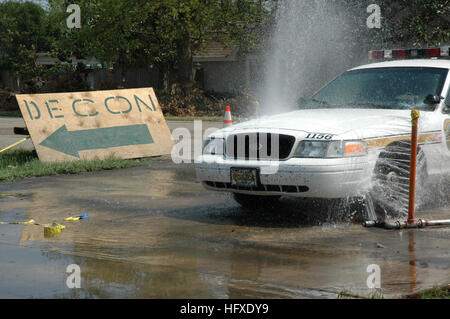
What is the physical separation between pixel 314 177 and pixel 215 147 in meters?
1.27

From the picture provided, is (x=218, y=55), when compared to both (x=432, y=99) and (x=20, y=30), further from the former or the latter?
(x=432, y=99)

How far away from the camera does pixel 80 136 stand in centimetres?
1167

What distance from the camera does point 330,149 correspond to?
684 cm

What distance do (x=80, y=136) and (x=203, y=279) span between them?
7029 millimetres

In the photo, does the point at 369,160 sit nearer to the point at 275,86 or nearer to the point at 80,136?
the point at 80,136

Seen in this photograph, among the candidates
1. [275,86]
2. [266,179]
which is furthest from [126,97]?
[275,86]

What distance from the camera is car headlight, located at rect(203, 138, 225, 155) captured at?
24.6 feet

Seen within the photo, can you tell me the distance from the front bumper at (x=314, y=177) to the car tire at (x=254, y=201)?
804mm

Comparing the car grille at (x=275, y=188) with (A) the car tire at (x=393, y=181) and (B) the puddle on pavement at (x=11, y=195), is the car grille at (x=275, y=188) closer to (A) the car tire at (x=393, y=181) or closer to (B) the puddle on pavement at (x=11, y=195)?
(A) the car tire at (x=393, y=181)

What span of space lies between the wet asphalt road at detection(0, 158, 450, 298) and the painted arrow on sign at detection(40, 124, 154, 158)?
2.23 m

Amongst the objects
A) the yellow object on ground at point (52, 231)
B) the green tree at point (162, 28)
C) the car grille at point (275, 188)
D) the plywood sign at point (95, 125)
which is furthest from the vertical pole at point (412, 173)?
the green tree at point (162, 28)

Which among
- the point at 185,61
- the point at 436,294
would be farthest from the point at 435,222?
the point at 185,61

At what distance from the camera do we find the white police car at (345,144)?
270 inches

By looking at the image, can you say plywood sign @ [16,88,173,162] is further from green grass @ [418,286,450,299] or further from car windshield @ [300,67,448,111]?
green grass @ [418,286,450,299]
